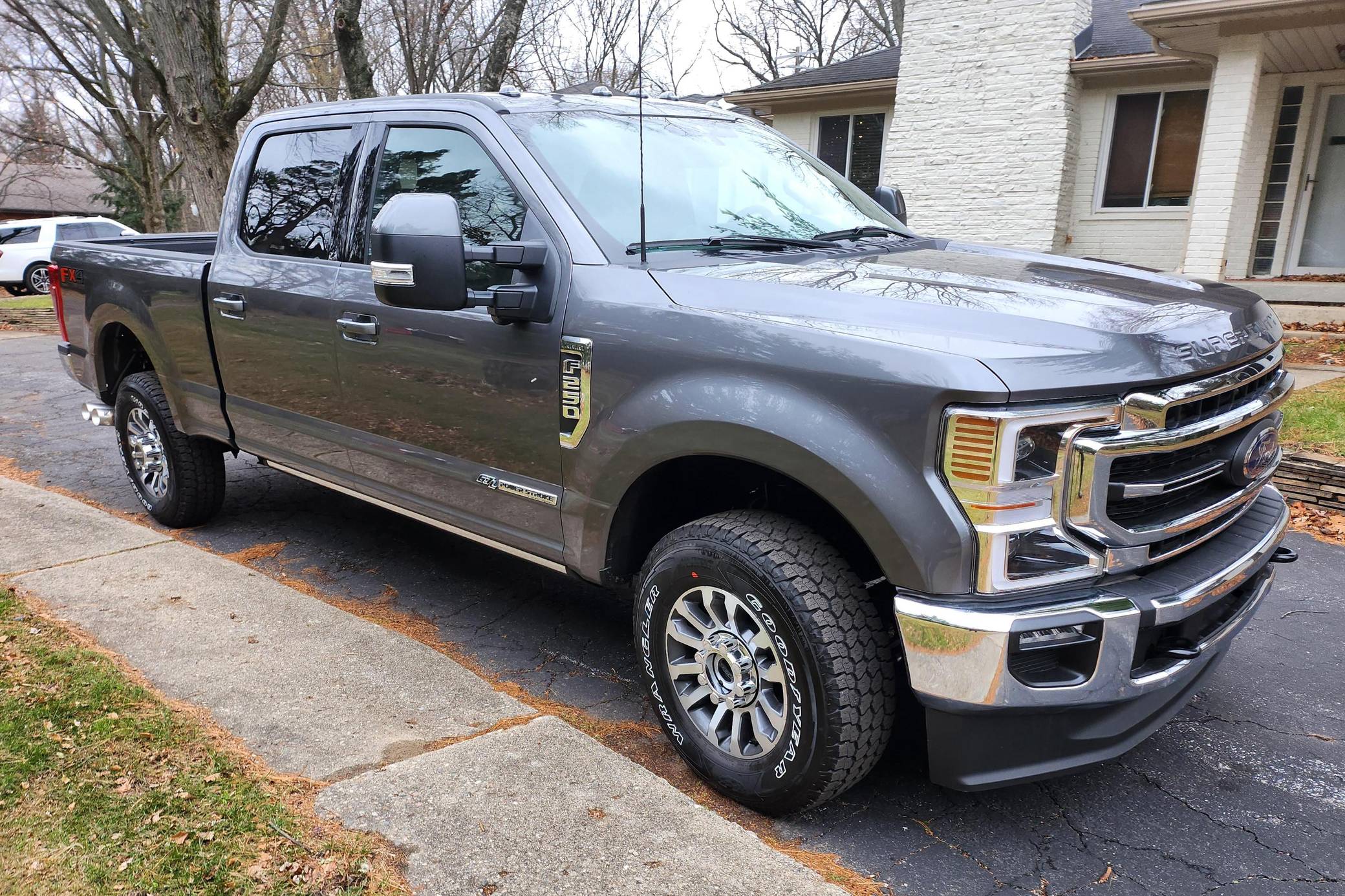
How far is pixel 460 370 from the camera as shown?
333 cm

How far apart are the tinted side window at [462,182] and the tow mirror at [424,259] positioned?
0.28m

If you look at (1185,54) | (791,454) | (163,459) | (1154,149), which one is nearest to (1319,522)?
(791,454)

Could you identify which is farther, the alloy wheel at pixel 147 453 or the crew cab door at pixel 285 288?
the alloy wheel at pixel 147 453

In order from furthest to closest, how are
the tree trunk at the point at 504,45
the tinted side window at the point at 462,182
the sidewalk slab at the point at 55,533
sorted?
the tree trunk at the point at 504,45
the sidewalk slab at the point at 55,533
the tinted side window at the point at 462,182

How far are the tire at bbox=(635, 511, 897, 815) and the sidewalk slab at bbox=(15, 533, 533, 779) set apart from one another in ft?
2.02

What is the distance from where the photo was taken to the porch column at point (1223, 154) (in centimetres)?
1066

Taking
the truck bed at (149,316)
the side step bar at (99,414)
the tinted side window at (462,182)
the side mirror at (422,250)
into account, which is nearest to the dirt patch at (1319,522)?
the tinted side window at (462,182)

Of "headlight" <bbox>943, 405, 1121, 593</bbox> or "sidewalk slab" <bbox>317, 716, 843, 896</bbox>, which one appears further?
Result: "sidewalk slab" <bbox>317, 716, 843, 896</bbox>

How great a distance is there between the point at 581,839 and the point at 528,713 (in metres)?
0.72

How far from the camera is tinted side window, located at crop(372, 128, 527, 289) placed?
10.8ft

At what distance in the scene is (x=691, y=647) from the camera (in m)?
Result: 2.80

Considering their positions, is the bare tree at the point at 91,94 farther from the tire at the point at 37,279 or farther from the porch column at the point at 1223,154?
the porch column at the point at 1223,154

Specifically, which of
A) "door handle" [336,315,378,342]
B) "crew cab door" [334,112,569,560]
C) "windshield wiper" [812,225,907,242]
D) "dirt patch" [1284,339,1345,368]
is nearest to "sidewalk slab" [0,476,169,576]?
"crew cab door" [334,112,569,560]

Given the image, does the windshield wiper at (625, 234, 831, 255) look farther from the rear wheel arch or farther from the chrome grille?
the rear wheel arch
